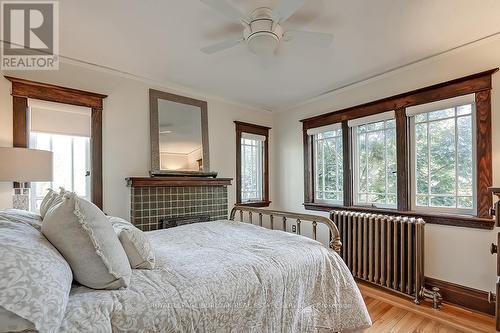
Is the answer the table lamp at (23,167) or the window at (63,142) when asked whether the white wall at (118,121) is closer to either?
the window at (63,142)

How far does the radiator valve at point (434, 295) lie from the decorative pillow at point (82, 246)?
2.73m

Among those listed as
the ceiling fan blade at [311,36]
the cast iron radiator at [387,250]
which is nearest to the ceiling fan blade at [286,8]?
the ceiling fan blade at [311,36]

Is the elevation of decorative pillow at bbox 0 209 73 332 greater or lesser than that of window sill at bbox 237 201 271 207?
greater

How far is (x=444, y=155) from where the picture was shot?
261cm

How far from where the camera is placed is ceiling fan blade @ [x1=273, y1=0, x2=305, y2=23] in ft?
4.99

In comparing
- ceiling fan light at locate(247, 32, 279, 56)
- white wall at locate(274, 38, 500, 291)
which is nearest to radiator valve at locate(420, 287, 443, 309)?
white wall at locate(274, 38, 500, 291)

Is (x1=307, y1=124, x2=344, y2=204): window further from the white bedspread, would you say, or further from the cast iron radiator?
the white bedspread

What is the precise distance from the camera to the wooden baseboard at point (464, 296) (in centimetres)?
224

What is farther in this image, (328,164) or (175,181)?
(328,164)

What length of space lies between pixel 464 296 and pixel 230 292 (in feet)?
8.16

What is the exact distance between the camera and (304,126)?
13.3 feet

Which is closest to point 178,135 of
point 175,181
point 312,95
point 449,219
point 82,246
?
point 175,181

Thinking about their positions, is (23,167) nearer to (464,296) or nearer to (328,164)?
(328,164)

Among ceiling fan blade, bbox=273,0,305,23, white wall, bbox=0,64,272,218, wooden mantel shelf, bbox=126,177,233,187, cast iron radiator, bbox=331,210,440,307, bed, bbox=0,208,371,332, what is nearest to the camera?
bed, bbox=0,208,371,332
